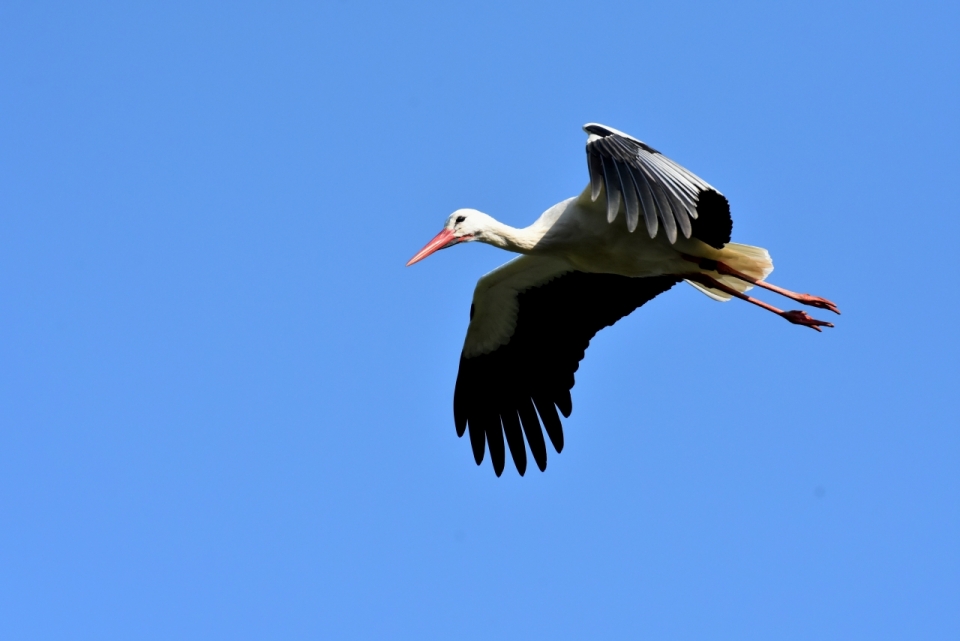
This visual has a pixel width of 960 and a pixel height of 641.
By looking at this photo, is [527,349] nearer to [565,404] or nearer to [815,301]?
[565,404]

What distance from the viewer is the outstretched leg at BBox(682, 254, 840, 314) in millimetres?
8234

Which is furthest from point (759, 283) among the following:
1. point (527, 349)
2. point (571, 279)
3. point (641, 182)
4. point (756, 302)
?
point (641, 182)

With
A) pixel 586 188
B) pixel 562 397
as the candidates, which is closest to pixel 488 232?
pixel 586 188

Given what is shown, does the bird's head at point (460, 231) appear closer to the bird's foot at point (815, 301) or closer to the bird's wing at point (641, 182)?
the bird's wing at point (641, 182)

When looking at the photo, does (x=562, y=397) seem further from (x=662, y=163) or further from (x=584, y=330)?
(x=662, y=163)

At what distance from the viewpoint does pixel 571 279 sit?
8836 millimetres

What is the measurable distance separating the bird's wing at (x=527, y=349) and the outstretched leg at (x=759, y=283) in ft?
2.06

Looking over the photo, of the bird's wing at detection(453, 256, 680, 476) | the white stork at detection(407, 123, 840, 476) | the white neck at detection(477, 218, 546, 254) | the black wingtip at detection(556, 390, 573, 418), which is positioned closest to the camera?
the white stork at detection(407, 123, 840, 476)

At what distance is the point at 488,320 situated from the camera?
915 cm

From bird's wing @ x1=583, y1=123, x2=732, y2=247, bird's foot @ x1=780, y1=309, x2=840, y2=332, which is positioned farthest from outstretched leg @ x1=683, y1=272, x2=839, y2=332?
bird's wing @ x1=583, y1=123, x2=732, y2=247

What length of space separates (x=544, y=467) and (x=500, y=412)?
505mm

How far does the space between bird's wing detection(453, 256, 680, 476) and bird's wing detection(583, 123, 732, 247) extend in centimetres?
201

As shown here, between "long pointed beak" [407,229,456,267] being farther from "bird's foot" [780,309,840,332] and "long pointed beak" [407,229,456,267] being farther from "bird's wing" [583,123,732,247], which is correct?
"bird's foot" [780,309,840,332]

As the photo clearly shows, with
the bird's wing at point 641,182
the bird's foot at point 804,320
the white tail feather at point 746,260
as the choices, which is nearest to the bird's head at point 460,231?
the bird's wing at point 641,182
